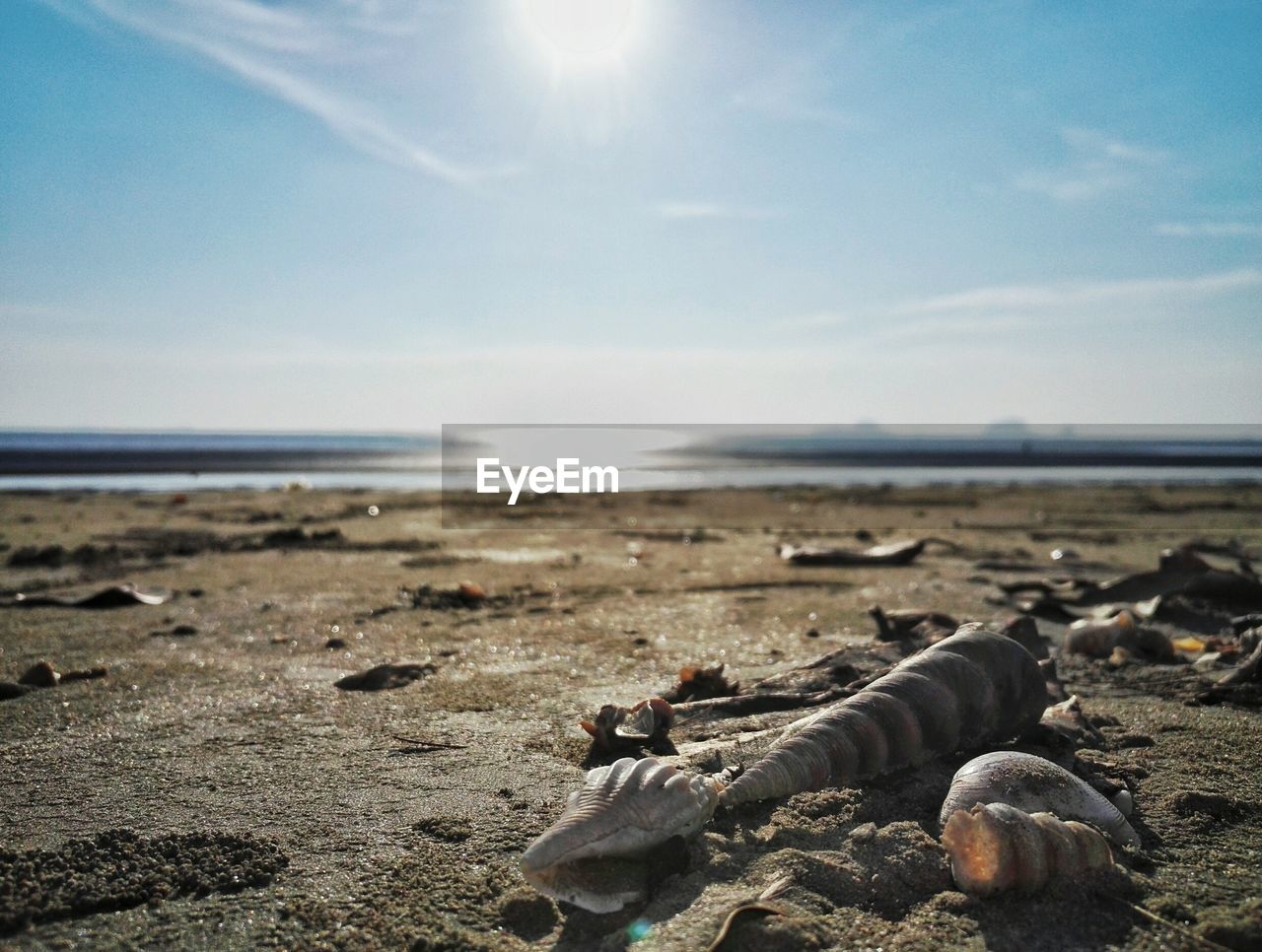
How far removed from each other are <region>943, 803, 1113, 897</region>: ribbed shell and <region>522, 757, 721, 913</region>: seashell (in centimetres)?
68

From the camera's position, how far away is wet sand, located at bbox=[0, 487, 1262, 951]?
2.16 meters

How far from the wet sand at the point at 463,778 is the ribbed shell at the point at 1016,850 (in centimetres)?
5

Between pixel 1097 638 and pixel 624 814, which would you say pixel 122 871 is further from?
pixel 1097 638

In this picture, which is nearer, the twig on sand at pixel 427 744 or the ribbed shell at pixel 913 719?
the ribbed shell at pixel 913 719

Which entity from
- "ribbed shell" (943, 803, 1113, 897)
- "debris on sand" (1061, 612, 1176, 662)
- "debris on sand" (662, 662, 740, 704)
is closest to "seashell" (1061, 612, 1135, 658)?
"debris on sand" (1061, 612, 1176, 662)

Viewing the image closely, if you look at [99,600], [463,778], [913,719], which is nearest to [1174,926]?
[913,719]

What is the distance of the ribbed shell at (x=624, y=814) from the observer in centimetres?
218

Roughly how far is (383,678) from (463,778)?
1396 mm

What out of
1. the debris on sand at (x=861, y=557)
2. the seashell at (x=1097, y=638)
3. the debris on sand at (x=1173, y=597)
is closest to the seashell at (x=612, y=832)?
the seashell at (x=1097, y=638)

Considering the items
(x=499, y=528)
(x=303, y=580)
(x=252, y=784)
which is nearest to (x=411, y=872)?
(x=252, y=784)

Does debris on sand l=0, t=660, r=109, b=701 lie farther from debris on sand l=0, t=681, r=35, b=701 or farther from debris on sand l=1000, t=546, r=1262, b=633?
debris on sand l=1000, t=546, r=1262, b=633

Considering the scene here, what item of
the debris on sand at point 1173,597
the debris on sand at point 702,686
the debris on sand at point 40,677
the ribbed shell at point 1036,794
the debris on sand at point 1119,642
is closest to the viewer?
the ribbed shell at point 1036,794

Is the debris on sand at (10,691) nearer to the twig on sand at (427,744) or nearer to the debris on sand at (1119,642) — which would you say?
the twig on sand at (427,744)

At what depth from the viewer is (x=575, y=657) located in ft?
16.2
